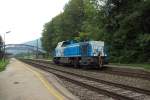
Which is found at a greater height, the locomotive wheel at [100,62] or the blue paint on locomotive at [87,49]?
the blue paint on locomotive at [87,49]

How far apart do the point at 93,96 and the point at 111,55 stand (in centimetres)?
3051

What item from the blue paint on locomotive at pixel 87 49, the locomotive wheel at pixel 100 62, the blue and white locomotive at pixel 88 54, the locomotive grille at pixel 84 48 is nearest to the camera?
the locomotive wheel at pixel 100 62

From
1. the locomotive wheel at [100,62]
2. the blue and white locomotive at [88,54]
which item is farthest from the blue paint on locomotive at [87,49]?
the locomotive wheel at [100,62]

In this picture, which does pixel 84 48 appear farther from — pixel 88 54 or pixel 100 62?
pixel 100 62

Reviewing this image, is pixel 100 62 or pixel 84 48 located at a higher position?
pixel 84 48

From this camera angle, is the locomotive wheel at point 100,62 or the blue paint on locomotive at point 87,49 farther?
the blue paint on locomotive at point 87,49

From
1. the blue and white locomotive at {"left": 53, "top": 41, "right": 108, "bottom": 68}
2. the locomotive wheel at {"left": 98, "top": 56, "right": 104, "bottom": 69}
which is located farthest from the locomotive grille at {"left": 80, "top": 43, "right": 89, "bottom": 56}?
the locomotive wheel at {"left": 98, "top": 56, "right": 104, "bottom": 69}

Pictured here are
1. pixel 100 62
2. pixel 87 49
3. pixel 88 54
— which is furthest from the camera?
pixel 87 49

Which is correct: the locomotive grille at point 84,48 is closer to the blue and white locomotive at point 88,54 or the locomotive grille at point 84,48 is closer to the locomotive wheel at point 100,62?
the blue and white locomotive at point 88,54

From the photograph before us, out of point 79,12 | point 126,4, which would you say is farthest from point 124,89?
point 79,12

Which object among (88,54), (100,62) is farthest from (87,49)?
(100,62)

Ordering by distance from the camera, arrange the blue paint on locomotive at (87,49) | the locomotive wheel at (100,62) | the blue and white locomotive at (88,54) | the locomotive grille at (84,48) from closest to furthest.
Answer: the locomotive wheel at (100,62)
the blue and white locomotive at (88,54)
the blue paint on locomotive at (87,49)
the locomotive grille at (84,48)

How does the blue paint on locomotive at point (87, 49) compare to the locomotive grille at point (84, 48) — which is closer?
the blue paint on locomotive at point (87, 49)

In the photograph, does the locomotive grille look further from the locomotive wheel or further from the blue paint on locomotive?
the locomotive wheel
